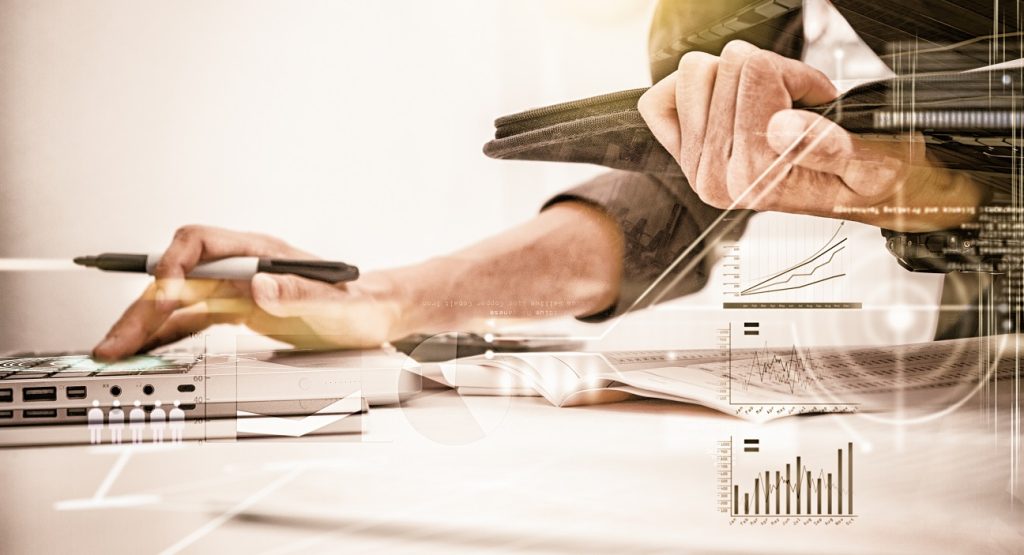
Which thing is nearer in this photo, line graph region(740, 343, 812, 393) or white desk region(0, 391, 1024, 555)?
white desk region(0, 391, 1024, 555)

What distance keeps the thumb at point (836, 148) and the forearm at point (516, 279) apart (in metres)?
0.19

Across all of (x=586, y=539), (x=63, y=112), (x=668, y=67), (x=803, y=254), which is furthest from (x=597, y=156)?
(x=63, y=112)

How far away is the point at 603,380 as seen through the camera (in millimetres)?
552

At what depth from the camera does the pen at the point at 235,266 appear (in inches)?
22.1

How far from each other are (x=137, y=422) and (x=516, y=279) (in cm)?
35

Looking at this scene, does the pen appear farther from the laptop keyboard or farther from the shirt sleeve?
the shirt sleeve

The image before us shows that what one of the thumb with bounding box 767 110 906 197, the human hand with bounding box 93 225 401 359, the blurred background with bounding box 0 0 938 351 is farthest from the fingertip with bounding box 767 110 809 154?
the human hand with bounding box 93 225 401 359

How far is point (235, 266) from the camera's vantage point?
0.56m

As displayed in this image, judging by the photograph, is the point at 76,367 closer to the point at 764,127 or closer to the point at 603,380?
the point at 603,380

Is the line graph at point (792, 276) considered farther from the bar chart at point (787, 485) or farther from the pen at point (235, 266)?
the pen at point (235, 266)

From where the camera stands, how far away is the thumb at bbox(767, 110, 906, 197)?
1.77 ft

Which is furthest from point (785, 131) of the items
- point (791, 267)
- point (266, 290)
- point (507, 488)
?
point (266, 290)

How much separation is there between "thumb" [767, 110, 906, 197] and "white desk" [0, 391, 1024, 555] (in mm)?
224

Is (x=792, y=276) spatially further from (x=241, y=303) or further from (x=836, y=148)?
(x=241, y=303)
